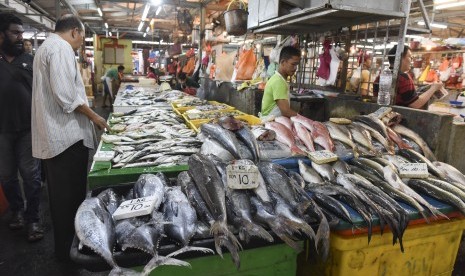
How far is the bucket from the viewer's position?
551cm

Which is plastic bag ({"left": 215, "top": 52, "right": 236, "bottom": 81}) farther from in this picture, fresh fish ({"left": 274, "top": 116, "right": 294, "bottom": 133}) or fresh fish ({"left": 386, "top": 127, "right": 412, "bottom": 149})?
fresh fish ({"left": 386, "top": 127, "right": 412, "bottom": 149})

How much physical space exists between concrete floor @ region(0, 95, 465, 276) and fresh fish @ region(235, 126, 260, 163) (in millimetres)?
2083

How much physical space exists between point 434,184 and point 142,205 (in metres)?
2.37

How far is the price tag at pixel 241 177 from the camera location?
215 cm

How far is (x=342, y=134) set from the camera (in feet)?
11.0

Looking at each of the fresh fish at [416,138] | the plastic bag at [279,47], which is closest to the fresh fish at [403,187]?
the fresh fish at [416,138]

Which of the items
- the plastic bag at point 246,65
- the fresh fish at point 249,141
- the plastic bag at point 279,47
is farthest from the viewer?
the plastic bag at point 246,65

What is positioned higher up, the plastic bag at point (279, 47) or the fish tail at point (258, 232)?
the plastic bag at point (279, 47)

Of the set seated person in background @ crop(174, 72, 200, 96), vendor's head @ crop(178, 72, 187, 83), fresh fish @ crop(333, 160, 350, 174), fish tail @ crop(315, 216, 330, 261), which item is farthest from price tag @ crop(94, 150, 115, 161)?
vendor's head @ crop(178, 72, 187, 83)

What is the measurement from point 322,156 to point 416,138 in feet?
5.09

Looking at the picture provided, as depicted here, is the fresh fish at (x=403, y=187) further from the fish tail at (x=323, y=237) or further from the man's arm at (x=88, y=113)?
the man's arm at (x=88, y=113)

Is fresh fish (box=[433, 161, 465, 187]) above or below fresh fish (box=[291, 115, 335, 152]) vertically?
below

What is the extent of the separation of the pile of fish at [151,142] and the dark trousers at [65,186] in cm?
43

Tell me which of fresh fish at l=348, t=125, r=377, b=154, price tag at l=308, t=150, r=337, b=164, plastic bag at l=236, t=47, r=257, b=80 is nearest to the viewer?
price tag at l=308, t=150, r=337, b=164
